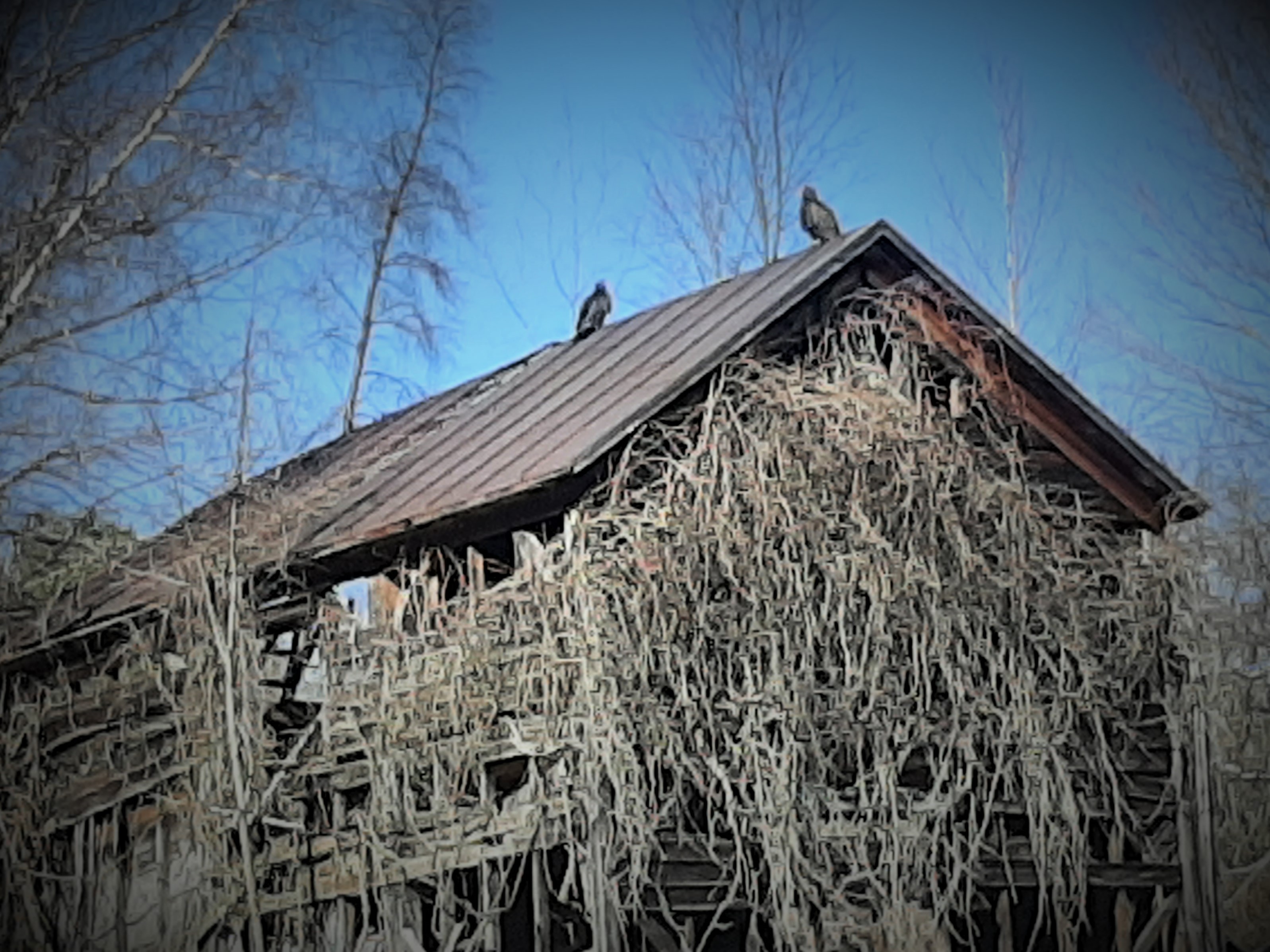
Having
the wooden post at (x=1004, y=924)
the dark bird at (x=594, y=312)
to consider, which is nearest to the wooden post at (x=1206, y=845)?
the wooden post at (x=1004, y=924)

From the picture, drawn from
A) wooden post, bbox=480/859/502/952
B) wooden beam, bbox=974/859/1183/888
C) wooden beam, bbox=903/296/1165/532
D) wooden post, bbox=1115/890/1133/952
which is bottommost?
wooden post, bbox=1115/890/1133/952

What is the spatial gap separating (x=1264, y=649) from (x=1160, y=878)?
264cm

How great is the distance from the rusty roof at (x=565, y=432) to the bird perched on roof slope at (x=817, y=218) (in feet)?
0.54

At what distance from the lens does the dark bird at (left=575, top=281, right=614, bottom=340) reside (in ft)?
39.3

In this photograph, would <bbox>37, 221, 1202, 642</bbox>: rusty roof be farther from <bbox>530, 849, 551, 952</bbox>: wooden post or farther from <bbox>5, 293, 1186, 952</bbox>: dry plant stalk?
<bbox>530, 849, 551, 952</bbox>: wooden post

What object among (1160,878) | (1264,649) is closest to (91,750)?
(1160,878)

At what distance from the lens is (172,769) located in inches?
336

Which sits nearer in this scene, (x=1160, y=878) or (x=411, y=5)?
(x=1160, y=878)

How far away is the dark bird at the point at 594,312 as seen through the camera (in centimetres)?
1199

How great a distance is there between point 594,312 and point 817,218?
8.10 ft

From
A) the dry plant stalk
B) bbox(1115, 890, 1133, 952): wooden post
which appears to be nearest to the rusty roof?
the dry plant stalk

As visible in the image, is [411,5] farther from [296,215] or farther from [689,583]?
[689,583]

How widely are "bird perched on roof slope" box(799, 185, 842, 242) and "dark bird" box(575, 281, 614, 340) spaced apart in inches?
90.0

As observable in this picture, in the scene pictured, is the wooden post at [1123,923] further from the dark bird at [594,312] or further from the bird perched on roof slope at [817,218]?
the dark bird at [594,312]
